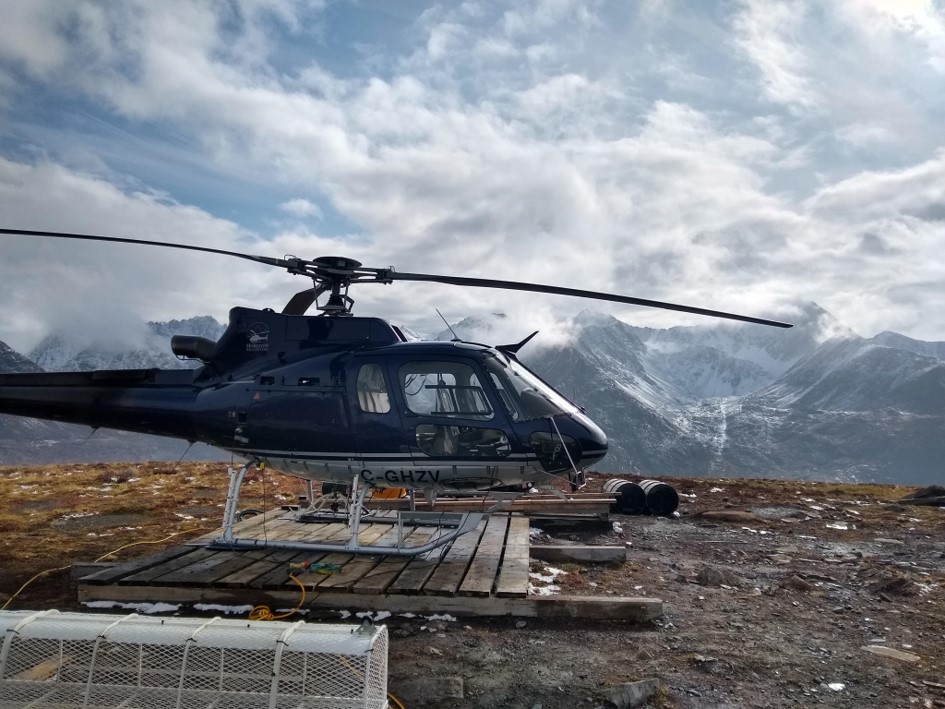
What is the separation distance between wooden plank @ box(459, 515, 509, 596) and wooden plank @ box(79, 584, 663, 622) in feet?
0.49

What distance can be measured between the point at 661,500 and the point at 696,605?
21.0 ft

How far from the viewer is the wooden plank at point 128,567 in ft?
25.5

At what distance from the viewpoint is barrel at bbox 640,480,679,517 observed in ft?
46.1

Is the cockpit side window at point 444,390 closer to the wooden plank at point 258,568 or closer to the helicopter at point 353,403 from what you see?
the helicopter at point 353,403

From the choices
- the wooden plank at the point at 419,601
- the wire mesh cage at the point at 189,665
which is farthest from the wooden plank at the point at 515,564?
the wire mesh cage at the point at 189,665

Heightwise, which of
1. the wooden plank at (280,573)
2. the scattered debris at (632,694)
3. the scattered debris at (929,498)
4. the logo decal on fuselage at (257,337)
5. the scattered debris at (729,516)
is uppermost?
the logo decal on fuselage at (257,337)

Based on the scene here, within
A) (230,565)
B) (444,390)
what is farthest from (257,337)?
(230,565)

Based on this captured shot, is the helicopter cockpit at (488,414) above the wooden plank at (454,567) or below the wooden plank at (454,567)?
above

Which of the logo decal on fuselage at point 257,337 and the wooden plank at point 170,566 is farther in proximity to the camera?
the logo decal on fuselage at point 257,337

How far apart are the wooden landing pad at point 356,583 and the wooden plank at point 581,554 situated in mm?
622

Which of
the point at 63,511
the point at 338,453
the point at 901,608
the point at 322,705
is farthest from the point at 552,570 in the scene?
the point at 63,511

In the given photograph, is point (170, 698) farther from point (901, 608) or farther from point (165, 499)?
point (165, 499)

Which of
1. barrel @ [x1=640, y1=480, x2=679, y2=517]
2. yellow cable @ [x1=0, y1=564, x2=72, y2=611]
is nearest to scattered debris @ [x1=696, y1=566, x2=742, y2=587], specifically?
barrel @ [x1=640, y1=480, x2=679, y2=517]

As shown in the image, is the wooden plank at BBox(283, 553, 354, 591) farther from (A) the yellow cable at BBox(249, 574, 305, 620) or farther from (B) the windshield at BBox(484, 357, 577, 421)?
(B) the windshield at BBox(484, 357, 577, 421)
